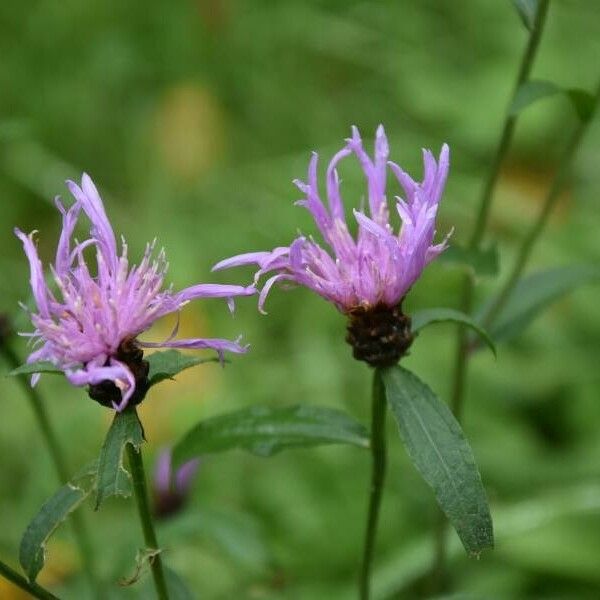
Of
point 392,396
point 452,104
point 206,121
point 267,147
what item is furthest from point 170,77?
point 392,396

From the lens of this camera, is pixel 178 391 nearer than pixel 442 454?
No

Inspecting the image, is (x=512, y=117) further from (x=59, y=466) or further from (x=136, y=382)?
(x=59, y=466)

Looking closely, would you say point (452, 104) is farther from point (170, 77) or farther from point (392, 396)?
point (392, 396)

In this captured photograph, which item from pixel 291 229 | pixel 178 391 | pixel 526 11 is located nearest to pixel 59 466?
pixel 526 11

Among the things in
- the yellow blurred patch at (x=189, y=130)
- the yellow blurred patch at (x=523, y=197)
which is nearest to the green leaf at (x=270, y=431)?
the yellow blurred patch at (x=523, y=197)

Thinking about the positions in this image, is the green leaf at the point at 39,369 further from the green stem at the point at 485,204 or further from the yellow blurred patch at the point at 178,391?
the yellow blurred patch at the point at 178,391
